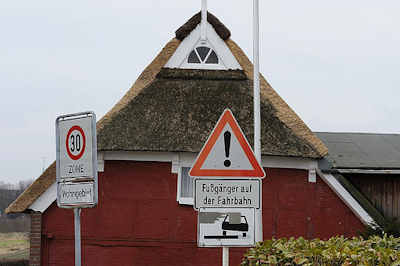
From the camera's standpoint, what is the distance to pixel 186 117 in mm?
15062

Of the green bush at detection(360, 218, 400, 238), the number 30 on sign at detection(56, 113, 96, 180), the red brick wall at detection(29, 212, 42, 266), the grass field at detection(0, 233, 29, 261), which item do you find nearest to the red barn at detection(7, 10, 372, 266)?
the red brick wall at detection(29, 212, 42, 266)

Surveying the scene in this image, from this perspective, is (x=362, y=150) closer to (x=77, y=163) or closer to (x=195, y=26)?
(x=195, y=26)

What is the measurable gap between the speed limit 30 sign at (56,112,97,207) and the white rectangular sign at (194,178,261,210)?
105cm

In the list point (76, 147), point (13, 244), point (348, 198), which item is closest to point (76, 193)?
point (76, 147)

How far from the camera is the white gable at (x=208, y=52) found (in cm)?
1616

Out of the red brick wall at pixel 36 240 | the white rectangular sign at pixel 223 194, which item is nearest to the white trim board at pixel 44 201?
the red brick wall at pixel 36 240

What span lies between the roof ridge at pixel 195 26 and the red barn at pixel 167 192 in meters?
1.56

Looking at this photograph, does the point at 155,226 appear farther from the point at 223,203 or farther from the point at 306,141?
the point at 223,203

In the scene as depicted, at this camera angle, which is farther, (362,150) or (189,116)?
(362,150)

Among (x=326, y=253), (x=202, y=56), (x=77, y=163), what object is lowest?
(x=326, y=253)

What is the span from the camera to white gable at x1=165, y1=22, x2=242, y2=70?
16156 mm

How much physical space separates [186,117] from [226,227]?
8117 millimetres

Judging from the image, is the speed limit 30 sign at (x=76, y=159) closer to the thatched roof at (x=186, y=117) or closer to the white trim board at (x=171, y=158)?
the thatched roof at (x=186, y=117)

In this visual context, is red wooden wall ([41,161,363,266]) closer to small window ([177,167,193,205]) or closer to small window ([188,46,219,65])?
small window ([177,167,193,205])
